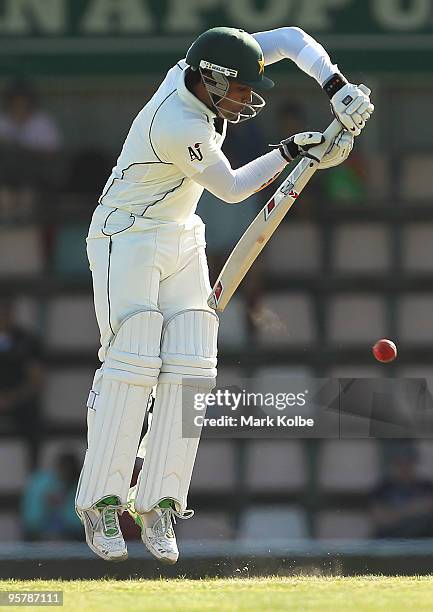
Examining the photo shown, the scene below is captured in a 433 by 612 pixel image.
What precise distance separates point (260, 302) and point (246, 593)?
7.64 ft

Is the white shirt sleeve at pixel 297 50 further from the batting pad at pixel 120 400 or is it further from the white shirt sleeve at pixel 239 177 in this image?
the batting pad at pixel 120 400

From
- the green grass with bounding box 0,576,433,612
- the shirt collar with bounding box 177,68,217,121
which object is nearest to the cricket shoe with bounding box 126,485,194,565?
the green grass with bounding box 0,576,433,612

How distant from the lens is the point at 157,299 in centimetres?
470

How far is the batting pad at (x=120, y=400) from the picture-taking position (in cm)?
462

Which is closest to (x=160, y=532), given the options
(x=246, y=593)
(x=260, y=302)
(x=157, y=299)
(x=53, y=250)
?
(x=246, y=593)

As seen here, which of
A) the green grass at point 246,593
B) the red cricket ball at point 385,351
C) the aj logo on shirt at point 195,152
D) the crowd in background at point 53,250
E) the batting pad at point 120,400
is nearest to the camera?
the green grass at point 246,593

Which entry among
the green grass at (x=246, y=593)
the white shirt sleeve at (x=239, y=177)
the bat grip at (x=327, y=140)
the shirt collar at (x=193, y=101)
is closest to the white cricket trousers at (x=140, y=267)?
the white shirt sleeve at (x=239, y=177)

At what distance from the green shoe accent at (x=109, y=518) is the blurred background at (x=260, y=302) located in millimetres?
1842

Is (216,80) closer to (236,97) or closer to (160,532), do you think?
(236,97)

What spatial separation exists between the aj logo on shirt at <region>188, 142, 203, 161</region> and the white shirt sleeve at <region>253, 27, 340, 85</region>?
401 mm

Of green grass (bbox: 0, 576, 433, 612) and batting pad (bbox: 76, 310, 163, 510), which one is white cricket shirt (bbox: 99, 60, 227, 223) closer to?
batting pad (bbox: 76, 310, 163, 510)

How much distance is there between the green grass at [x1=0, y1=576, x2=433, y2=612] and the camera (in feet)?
14.1

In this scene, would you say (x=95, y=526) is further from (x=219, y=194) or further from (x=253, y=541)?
(x=253, y=541)

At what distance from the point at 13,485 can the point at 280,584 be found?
2.25 metres
